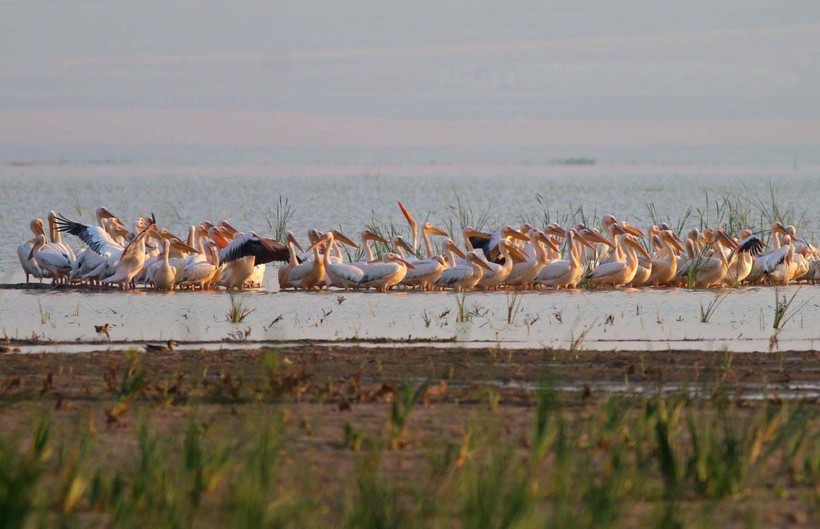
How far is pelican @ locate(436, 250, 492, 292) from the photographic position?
48.5ft

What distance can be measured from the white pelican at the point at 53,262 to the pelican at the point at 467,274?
3.92 metres

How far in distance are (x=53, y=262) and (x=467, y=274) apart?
4301 mm

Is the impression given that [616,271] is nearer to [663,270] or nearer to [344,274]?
[663,270]

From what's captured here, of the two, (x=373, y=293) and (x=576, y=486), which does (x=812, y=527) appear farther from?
(x=373, y=293)

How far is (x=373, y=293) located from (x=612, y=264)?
8.14 ft

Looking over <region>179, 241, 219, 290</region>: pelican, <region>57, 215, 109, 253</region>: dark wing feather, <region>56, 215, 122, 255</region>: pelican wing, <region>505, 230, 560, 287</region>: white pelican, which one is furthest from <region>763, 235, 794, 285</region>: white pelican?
<region>57, 215, 109, 253</region>: dark wing feather

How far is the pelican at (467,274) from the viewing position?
1477 cm

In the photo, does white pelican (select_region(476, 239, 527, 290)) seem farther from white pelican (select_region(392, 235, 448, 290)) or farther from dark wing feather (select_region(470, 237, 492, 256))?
dark wing feather (select_region(470, 237, 492, 256))

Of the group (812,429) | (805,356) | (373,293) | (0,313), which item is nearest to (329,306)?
(373,293)

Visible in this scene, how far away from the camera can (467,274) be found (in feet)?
48.5

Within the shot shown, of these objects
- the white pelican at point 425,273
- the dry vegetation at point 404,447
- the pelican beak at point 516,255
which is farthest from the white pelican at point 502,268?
the dry vegetation at point 404,447

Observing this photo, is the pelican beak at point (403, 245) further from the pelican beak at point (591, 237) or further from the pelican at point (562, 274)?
the pelican at point (562, 274)

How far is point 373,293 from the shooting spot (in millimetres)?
14562

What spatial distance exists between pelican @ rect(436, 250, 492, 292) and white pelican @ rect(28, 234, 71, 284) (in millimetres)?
3924
